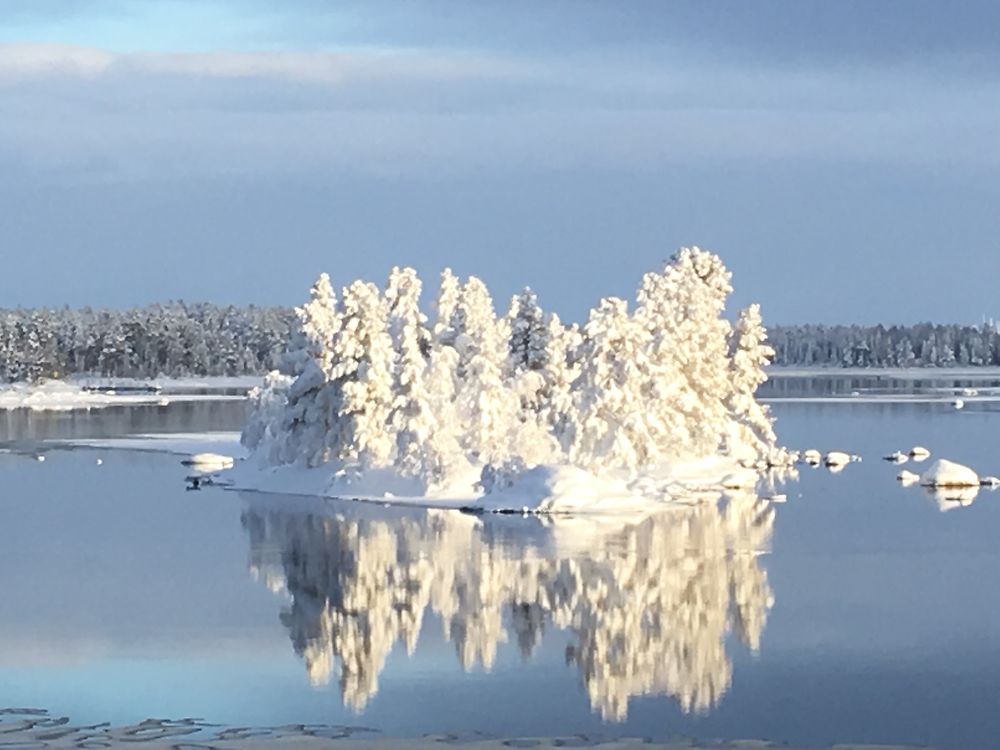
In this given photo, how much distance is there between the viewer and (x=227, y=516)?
57781 millimetres

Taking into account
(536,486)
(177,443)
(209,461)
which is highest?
(177,443)

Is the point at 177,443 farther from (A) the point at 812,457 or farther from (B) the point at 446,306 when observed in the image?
(A) the point at 812,457

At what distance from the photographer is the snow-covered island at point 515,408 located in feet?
210

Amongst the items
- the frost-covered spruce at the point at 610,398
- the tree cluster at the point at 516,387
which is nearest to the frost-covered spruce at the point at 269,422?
the tree cluster at the point at 516,387

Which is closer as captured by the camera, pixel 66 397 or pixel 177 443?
pixel 177 443

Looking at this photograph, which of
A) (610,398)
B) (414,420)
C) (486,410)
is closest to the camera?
(414,420)

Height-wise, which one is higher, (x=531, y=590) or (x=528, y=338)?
(x=528, y=338)

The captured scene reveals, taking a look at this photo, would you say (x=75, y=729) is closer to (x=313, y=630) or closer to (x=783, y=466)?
(x=313, y=630)

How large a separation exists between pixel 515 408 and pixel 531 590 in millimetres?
28859

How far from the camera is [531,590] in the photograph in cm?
4000

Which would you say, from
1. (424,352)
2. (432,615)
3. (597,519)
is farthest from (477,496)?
(432,615)

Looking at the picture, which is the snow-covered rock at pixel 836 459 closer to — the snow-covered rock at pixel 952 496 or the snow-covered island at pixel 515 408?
the snow-covered island at pixel 515 408

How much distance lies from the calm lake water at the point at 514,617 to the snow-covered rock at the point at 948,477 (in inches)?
129

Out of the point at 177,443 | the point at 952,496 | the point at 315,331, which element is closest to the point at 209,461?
the point at 315,331
